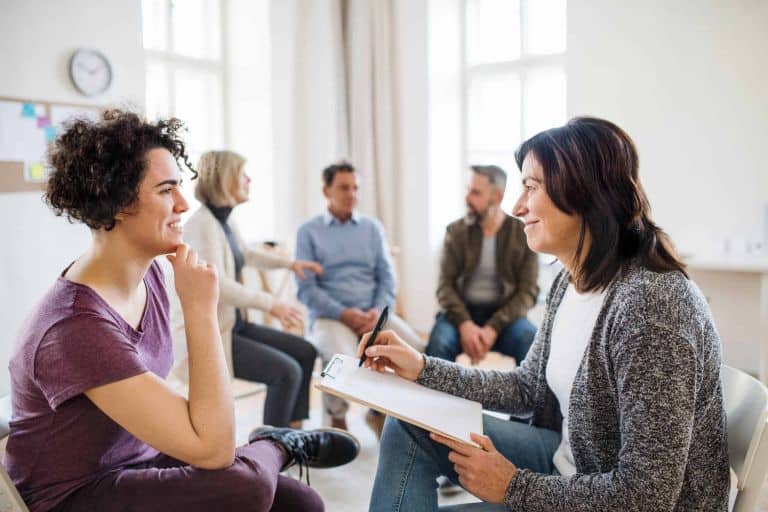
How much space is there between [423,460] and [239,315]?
60.4 inches

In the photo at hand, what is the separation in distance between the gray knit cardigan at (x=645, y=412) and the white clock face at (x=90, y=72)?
2848mm

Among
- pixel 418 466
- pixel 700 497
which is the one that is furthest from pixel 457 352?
pixel 700 497

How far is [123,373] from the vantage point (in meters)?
1.05

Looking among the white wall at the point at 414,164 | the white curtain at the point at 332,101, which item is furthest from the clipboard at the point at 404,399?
the white wall at the point at 414,164

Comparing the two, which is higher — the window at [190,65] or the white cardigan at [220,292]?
the window at [190,65]

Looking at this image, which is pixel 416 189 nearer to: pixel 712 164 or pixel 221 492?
pixel 712 164

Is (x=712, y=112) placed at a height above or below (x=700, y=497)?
above

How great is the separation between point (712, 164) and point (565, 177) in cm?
264

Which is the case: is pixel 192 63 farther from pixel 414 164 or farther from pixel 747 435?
pixel 747 435

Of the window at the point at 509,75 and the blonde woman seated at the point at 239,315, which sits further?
A: the window at the point at 509,75

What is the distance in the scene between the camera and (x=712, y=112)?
3377 millimetres

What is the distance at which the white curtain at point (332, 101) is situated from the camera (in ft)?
14.1

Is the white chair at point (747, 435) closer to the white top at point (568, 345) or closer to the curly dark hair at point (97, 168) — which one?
the white top at point (568, 345)

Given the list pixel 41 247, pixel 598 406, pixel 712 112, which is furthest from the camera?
pixel 712 112
